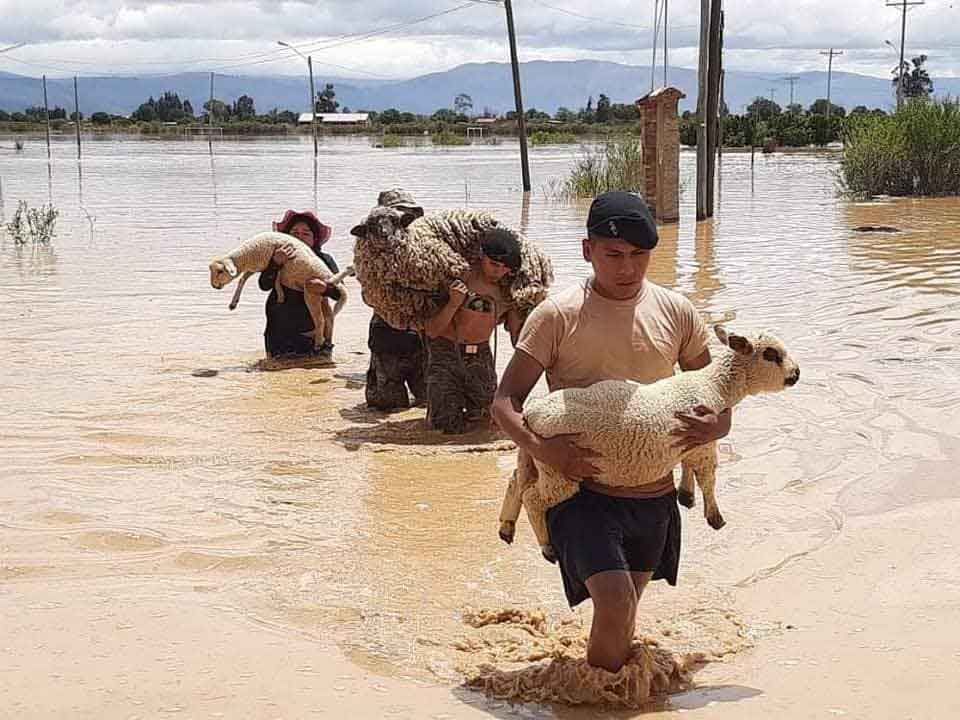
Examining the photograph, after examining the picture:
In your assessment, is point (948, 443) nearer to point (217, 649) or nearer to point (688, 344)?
point (688, 344)

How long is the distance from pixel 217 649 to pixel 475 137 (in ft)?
273

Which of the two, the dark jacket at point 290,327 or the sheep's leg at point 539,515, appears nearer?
the sheep's leg at point 539,515

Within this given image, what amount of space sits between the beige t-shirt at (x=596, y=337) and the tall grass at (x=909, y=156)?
24.4 metres

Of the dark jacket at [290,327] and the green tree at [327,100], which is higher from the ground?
the green tree at [327,100]

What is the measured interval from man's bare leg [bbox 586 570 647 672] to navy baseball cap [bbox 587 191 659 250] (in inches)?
39.6

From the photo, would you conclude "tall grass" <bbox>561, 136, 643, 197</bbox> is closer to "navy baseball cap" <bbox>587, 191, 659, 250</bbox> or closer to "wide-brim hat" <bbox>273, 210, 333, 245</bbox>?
"wide-brim hat" <bbox>273, 210, 333, 245</bbox>

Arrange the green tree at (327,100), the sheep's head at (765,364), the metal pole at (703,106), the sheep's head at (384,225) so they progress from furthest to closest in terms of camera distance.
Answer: the green tree at (327,100) < the metal pole at (703,106) < the sheep's head at (384,225) < the sheep's head at (765,364)

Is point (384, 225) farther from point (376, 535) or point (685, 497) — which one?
point (685, 497)

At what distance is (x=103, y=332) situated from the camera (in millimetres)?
11734

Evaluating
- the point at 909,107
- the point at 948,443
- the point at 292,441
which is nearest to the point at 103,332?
the point at 292,441

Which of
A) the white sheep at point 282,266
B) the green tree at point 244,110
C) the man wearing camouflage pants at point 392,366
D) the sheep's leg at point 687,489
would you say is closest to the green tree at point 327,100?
the green tree at point 244,110

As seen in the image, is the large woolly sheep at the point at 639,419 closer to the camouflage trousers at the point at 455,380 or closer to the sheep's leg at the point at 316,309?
the camouflage trousers at the point at 455,380

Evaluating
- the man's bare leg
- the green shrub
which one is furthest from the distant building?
the man's bare leg

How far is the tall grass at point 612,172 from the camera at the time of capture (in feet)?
87.4
